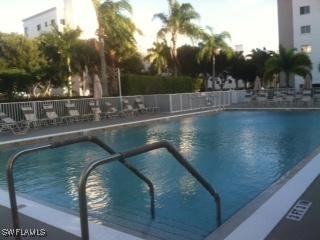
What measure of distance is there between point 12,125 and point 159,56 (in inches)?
1162

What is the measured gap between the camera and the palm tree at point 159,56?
42656mm

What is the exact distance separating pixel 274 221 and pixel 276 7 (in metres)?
50.9

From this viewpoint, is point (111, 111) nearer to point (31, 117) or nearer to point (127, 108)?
point (127, 108)

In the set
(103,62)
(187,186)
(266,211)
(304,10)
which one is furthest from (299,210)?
(304,10)

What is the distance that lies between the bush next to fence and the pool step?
2152cm

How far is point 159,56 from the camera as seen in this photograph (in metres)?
43.6

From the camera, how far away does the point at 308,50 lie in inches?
1905

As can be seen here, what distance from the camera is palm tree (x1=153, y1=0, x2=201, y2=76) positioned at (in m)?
35.7

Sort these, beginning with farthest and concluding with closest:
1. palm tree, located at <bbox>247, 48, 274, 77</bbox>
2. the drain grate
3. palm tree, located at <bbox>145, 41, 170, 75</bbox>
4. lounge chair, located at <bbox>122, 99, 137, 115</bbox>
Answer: palm tree, located at <bbox>247, 48, 274, 77</bbox>
palm tree, located at <bbox>145, 41, 170, 75</bbox>
lounge chair, located at <bbox>122, 99, 137, 115</bbox>
the drain grate

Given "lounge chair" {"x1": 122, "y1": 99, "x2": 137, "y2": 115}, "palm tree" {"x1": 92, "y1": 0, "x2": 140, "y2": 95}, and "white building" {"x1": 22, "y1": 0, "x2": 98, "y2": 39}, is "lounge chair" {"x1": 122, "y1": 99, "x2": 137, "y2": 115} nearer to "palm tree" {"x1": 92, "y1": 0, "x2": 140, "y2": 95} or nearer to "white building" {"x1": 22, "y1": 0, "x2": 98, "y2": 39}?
"palm tree" {"x1": 92, "y1": 0, "x2": 140, "y2": 95}

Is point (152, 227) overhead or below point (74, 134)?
below

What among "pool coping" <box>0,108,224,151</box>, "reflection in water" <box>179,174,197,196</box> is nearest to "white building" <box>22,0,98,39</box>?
"pool coping" <box>0,108,224,151</box>

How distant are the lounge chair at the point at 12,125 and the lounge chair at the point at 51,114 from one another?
4.45 ft

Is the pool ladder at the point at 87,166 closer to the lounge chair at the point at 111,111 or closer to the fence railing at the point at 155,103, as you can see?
the fence railing at the point at 155,103
